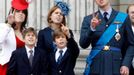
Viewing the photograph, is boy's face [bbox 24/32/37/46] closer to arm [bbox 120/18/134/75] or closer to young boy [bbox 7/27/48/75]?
young boy [bbox 7/27/48/75]

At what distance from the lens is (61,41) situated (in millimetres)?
6598

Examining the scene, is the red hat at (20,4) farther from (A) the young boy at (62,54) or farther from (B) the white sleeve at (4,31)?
(A) the young boy at (62,54)

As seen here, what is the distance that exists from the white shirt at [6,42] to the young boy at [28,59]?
0.08 m

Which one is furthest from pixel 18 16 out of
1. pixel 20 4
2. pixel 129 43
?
pixel 129 43

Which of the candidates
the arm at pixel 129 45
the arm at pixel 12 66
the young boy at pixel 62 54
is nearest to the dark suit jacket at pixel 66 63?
the young boy at pixel 62 54

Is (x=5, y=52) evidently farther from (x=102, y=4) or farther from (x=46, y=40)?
(x=102, y=4)

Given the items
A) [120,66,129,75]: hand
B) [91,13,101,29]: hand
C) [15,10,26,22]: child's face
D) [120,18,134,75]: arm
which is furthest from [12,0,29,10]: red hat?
[120,66,129,75]: hand

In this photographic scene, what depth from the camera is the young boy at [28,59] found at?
21.4 feet

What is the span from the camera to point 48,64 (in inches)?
262

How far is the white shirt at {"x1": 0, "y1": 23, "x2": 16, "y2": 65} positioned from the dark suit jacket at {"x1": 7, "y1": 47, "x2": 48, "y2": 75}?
8cm

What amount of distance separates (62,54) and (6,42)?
65 cm

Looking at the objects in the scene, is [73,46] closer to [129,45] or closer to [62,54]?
[62,54]

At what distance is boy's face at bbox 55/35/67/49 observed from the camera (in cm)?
659

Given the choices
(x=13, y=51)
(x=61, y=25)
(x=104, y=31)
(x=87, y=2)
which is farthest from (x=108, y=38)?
(x=87, y=2)
